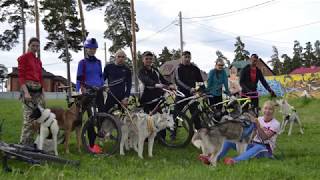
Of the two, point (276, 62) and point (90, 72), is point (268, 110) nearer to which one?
point (90, 72)

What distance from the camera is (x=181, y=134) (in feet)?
32.1

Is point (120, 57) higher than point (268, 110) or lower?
higher

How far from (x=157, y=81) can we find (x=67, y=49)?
3415 centimetres

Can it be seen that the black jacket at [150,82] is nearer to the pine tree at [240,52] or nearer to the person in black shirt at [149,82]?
the person in black shirt at [149,82]

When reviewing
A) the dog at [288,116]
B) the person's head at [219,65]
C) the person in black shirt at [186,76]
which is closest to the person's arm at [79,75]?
the person in black shirt at [186,76]

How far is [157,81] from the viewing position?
9.32 meters

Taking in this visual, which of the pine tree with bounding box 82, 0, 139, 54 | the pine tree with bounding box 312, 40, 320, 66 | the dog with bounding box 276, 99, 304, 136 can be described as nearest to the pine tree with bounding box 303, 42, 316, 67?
the pine tree with bounding box 312, 40, 320, 66

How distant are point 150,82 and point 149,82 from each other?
0.07 ft

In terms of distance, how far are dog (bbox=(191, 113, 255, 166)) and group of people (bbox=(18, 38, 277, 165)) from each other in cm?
41

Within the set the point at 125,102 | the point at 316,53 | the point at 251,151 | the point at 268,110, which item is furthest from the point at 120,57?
the point at 316,53

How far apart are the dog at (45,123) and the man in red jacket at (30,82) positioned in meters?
0.23

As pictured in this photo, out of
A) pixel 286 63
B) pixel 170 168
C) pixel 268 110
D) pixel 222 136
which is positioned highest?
pixel 286 63

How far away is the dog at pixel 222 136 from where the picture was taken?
732 cm

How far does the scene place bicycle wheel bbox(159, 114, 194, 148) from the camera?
9117mm
